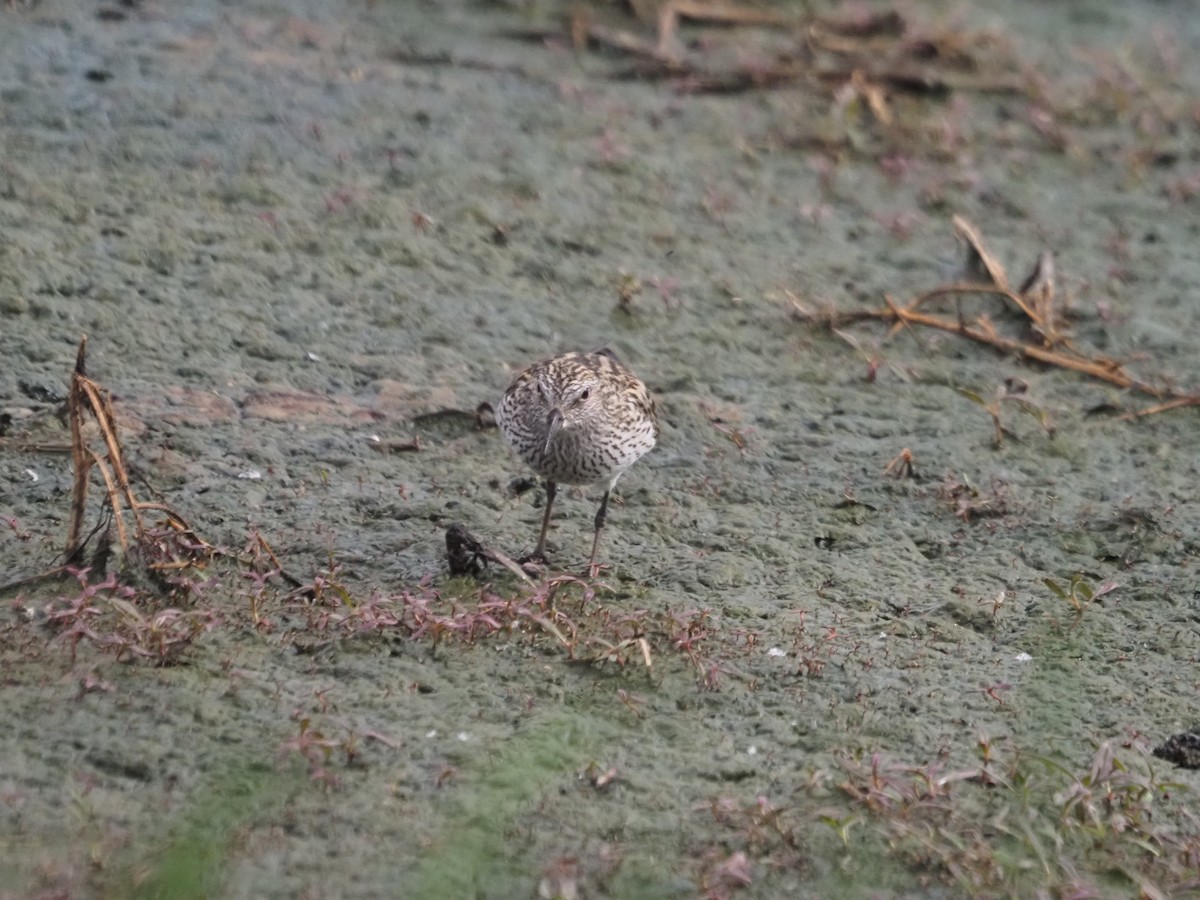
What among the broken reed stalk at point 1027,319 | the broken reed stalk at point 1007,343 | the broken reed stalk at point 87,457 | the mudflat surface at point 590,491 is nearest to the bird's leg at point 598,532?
the mudflat surface at point 590,491

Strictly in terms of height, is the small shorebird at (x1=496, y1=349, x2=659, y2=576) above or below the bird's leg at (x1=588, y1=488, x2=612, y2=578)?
above

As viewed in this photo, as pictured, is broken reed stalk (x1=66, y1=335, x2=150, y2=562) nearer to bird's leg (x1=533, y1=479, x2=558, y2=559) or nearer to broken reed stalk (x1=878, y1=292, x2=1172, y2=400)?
bird's leg (x1=533, y1=479, x2=558, y2=559)

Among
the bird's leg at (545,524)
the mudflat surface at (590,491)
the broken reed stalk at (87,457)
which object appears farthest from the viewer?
the bird's leg at (545,524)

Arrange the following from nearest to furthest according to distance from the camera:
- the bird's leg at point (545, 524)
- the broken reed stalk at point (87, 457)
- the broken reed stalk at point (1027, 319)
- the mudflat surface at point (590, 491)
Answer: the mudflat surface at point (590, 491) → the broken reed stalk at point (87, 457) → the bird's leg at point (545, 524) → the broken reed stalk at point (1027, 319)

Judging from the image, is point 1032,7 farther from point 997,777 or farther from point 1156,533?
point 997,777

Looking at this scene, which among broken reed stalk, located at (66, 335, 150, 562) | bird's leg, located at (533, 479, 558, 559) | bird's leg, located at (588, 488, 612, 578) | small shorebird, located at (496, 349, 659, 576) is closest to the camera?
broken reed stalk, located at (66, 335, 150, 562)

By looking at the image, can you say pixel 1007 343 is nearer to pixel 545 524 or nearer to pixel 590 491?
pixel 590 491

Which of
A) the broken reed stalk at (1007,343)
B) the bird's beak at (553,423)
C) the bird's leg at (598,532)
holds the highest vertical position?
the bird's beak at (553,423)

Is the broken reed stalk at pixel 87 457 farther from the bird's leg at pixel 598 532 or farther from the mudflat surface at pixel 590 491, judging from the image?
the bird's leg at pixel 598 532

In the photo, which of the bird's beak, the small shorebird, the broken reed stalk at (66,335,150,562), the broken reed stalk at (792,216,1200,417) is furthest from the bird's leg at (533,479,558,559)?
the broken reed stalk at (792,216,1200,417)
